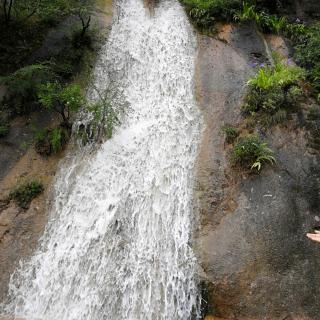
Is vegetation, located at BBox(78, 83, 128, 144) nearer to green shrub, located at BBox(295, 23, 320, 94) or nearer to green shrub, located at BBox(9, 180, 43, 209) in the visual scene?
green shrub, located at BBox(9, 180, 43, 209)

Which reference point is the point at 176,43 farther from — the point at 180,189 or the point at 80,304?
the point at 80,304

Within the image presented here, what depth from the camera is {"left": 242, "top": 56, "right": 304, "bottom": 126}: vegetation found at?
10078mm

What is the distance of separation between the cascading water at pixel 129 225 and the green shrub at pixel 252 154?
1.22 m

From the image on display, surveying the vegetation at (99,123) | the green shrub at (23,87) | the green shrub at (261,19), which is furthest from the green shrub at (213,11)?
the green shrub at (23,87)

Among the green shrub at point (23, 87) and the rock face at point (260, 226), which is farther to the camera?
the green shrub at point (23, 87)

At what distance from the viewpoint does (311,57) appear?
11.5 m

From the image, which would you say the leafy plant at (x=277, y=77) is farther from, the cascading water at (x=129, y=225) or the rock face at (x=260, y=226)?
the cascading water at (x=129, y=225)

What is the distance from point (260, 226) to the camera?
8445mm

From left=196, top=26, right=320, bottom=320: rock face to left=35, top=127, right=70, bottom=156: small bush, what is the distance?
3.64m

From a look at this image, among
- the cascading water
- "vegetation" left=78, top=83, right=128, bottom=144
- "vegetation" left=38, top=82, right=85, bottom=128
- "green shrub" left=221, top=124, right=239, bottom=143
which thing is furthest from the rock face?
"vegetation" left=38, top=82, right=85, bottom=128

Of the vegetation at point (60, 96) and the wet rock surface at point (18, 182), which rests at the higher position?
the vegetation at point (60, 96)

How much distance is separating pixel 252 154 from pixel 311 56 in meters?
4.34

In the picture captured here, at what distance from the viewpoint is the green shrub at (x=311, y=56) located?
1098 centimetres

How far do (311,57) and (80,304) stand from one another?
30.7ft
